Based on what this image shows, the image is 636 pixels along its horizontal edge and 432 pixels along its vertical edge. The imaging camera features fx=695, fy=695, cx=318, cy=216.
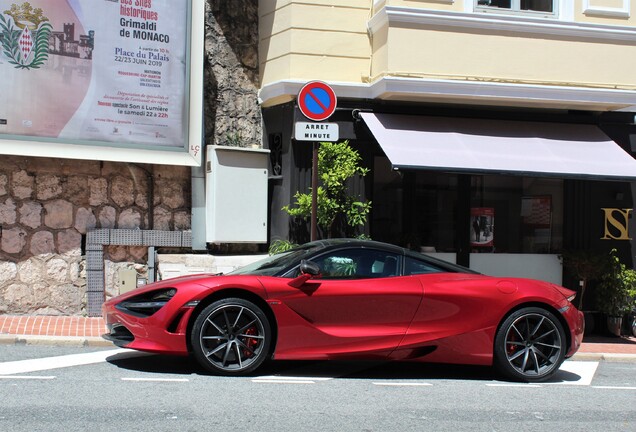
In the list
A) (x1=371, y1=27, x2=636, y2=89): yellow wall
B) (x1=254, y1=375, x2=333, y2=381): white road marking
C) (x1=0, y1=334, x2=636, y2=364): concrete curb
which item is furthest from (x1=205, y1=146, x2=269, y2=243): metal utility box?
(x1=254, y1=375, x2=333, y2=381): white road marking

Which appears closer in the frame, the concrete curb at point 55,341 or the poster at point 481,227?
the concrete curb at point 55,341

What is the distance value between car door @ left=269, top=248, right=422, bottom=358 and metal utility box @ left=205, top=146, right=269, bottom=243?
4081 mm

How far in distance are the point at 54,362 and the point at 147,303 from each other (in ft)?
4.68

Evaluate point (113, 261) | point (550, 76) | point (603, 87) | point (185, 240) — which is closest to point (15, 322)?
point (113, 261)

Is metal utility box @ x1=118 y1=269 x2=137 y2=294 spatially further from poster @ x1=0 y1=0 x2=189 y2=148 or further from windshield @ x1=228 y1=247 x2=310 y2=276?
windshield @ x1=228 y1=247 x2=310 y2=276

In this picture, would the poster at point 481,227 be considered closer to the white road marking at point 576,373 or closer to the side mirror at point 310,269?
the white road marking at point 576,373

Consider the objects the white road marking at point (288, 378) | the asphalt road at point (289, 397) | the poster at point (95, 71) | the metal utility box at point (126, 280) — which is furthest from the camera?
the metal utility box at point (126, 280)

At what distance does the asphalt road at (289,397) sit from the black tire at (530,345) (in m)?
0.17

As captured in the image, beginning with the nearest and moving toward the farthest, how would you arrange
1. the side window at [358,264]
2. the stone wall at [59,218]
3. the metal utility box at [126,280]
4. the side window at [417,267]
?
the side window at [358,264] < the side window at [417,267] < the stone wall at [59,218] < the metal utility box at [126,280]

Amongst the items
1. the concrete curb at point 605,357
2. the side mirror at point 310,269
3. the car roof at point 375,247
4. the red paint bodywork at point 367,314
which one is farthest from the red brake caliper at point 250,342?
the concrete curb at point 605,357

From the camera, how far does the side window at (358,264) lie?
6883 mm

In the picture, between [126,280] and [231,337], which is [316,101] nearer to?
[231,337]

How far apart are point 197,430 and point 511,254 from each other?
A: 7589mm

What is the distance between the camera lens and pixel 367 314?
6.70 meters
